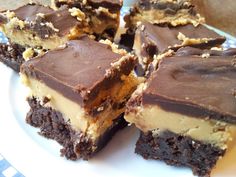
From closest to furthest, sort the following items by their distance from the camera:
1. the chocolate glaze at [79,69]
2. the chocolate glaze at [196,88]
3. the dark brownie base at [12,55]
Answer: the chocolate glaze at [196,88], the chocolate glaze at [79,69], the dark brownie base at [12,55]

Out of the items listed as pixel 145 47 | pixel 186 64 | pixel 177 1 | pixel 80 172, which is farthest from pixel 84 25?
pixel 80 172

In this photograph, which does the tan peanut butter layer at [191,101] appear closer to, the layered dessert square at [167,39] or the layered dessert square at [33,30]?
the layered dessert square at [167,39]

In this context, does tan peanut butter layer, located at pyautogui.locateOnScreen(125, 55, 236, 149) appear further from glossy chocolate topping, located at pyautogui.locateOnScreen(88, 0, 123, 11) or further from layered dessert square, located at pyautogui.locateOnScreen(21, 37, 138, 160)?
glossy chocolate topping, located at pyautogui.locateOnScreen(88, 0, 123, 11)

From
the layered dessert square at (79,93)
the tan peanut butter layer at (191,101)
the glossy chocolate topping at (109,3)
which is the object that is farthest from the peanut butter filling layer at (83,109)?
the glossy chocolate topping at (109,3)

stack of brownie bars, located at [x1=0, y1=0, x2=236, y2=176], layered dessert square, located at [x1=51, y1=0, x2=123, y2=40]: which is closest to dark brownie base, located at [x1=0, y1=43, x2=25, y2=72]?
stack of brownie bars, located at [x1=0, y1=0, x2=236, y2=176]

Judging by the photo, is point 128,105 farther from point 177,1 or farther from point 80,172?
point 177,1

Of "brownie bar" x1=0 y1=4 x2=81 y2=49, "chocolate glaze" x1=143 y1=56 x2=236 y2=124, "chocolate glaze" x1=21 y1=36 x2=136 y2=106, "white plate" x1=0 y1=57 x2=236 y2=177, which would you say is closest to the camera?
"chocolate glaze" x1=143 y1=56 x2=236 y2=124

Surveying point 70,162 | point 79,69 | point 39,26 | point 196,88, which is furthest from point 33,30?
point 196,88
